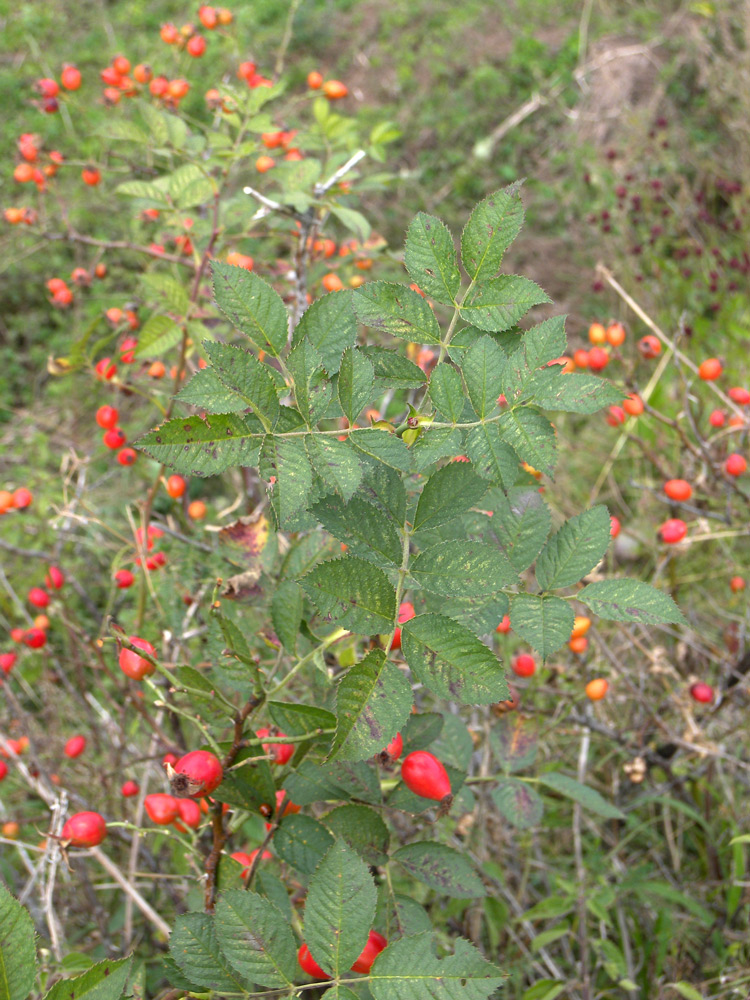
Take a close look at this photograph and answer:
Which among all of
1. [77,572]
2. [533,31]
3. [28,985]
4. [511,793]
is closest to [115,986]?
[28,985]

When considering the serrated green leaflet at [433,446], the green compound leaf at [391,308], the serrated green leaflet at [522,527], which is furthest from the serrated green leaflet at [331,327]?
the serrated green leaflet at [522,527]

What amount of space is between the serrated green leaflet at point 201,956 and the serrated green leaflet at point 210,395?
0.47 m

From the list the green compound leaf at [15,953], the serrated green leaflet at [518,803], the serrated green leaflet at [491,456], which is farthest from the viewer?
the serrated green leaflet at [518,803]

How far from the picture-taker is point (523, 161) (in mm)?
4867

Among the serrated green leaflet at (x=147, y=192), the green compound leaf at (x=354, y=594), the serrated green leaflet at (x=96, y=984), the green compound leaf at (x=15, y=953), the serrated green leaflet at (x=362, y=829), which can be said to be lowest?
the serrated green leaflet at (x=362, y=829)

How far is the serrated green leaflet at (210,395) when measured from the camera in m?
0.71

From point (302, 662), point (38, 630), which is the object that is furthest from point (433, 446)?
point (38, 630)

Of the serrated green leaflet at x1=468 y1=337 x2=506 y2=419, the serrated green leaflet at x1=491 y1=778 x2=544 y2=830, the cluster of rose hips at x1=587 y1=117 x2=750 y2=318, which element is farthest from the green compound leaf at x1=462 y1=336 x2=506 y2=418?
the cluster of rose hips at x1=587 y1=117 x2=750 y2=318

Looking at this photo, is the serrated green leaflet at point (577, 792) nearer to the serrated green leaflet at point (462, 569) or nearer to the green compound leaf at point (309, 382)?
the serrated green leaflet at point (462, 569)

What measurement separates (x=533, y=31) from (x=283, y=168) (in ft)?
15.2

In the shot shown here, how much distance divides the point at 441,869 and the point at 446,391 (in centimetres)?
56

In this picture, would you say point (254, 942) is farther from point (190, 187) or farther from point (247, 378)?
point (190, 187)

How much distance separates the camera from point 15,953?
Answer: 0.65 meters

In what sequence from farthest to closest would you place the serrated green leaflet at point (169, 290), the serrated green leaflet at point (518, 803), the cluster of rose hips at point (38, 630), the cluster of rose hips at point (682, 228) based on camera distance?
the cluster of rose hips at point (682, 228)
the cluster of rose hips at point (38, 630)
the serrated green leaflet at point (169, 290)
the serrated green leaflet at point (518, 803)
